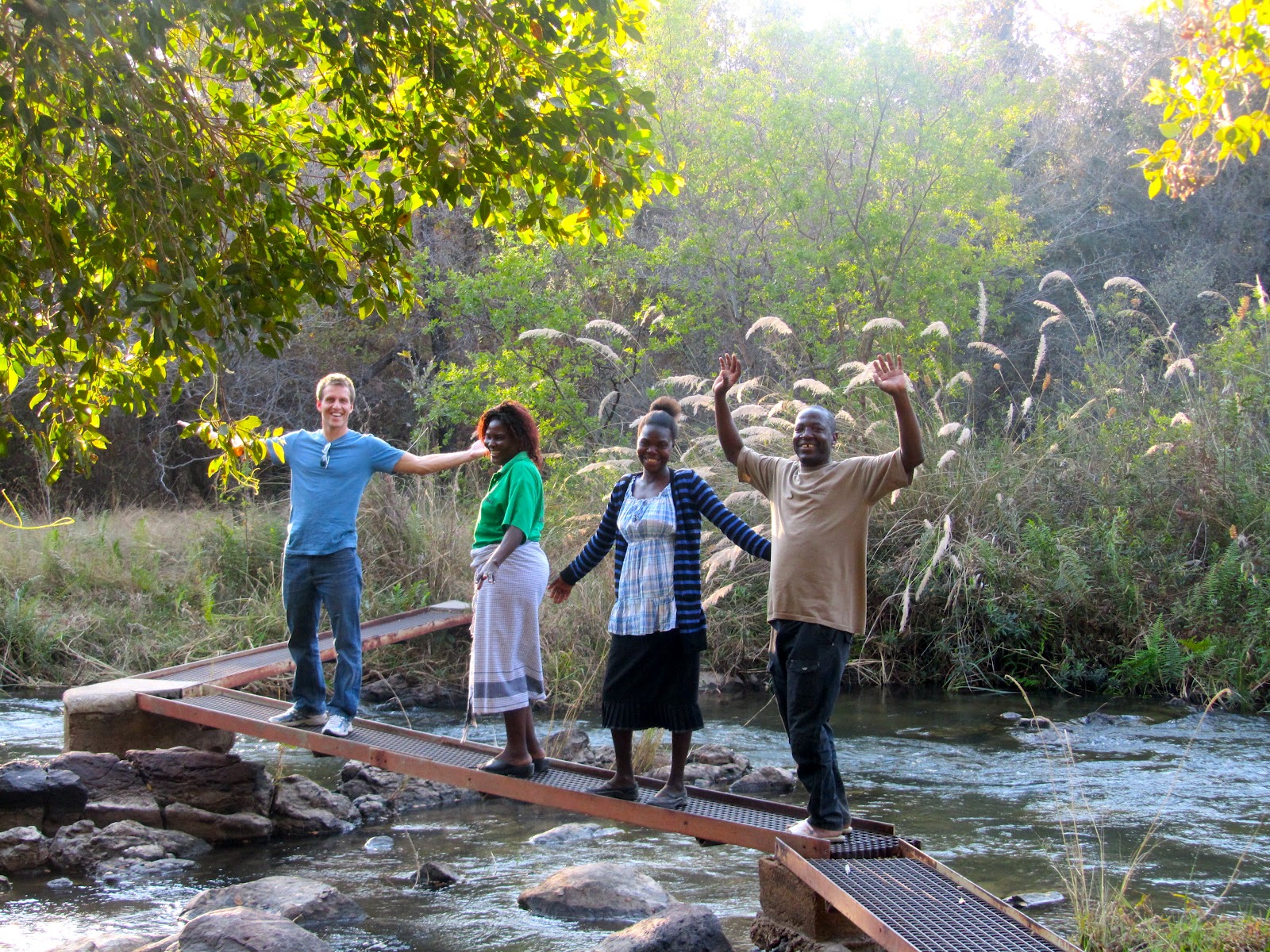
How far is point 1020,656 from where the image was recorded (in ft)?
35.8

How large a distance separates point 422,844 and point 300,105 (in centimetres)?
376

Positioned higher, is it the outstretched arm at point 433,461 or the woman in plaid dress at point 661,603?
the outstretched arm at point 433,461

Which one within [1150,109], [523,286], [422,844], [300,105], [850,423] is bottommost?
[422,844]

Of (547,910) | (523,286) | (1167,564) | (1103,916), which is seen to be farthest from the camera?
(523,286)

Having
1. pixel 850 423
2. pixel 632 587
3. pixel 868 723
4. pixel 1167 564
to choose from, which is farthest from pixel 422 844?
pixel 1167 564

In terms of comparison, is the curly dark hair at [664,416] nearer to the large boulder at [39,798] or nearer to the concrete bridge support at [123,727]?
the concrete bridge support at [123,727]

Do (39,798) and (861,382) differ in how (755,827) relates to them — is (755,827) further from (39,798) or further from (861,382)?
(861,382)

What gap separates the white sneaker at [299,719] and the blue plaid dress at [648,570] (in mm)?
2086

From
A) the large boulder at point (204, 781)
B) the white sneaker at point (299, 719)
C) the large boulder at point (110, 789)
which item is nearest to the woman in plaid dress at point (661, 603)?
the white sneaker at point (299, 719)

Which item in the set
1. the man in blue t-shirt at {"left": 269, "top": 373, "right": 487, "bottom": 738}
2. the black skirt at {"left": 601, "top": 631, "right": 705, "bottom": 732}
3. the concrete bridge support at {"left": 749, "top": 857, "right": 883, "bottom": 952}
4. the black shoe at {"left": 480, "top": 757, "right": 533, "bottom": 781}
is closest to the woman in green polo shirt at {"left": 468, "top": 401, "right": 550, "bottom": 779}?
the black shoe at {"left": 480, "top": 757, "right": 533, "bottom": 781}

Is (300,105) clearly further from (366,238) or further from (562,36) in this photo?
(562,36)

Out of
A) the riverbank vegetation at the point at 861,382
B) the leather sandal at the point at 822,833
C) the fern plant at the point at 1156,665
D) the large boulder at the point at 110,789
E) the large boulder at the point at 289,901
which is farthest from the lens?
the riverbank vegetation at the point at 861,382

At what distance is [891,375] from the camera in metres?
4.73

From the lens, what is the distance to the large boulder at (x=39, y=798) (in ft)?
21.2
